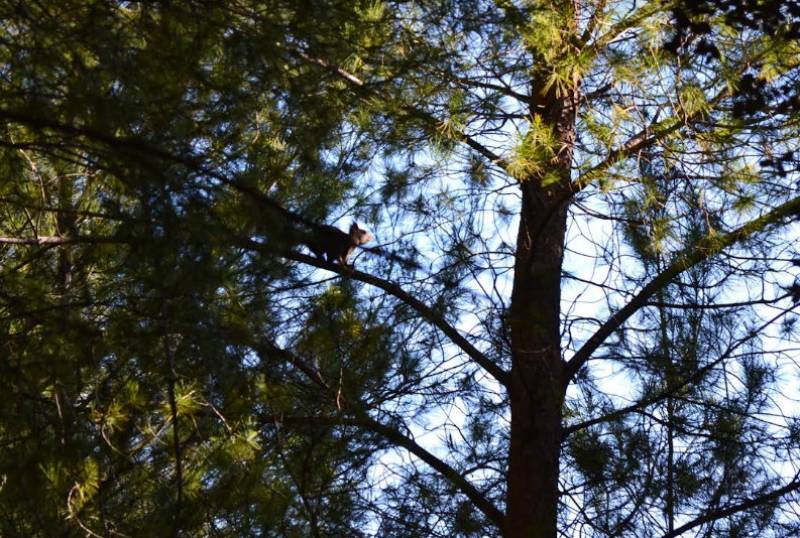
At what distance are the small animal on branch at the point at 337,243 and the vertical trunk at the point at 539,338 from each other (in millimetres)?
655

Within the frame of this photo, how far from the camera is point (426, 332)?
430 cm

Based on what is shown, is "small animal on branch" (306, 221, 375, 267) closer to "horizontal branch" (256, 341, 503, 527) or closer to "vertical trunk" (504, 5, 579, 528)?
"horizontal branch" (256, 341, 503, 527)

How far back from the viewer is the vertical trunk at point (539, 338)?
392cm

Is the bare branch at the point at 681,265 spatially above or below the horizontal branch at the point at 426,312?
above

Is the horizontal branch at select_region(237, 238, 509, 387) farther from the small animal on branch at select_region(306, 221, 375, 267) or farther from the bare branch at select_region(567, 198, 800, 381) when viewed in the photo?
the bare branch at select_region(567, 198, 800, 381)

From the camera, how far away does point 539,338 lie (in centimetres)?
418

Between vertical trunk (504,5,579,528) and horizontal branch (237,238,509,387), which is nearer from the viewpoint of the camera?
horizontal branch (237,238,509,387)

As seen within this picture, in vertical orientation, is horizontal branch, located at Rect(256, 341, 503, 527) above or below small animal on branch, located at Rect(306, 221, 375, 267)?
below

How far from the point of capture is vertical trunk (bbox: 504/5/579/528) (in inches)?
154

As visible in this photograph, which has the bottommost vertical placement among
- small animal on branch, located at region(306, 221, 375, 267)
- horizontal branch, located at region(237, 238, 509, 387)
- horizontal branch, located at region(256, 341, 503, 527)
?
horizontal branch, located at region(256, 341, 503, 527)

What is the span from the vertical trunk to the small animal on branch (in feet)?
2.15

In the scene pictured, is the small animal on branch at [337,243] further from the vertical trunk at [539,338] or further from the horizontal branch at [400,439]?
the vertical trunk at [539,338]

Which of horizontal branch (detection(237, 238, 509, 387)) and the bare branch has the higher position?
the bare branch

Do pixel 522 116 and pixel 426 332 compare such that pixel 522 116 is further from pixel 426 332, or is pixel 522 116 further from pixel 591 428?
pixel 591 428
